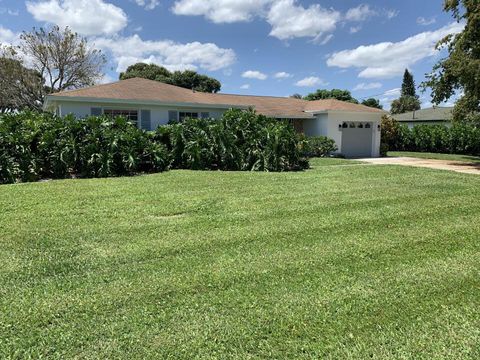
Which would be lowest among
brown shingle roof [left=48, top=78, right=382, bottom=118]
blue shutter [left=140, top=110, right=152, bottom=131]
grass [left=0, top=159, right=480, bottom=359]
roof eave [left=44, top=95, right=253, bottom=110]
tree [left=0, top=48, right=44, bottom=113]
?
grass [left=0, top=159, right=480, bottom=359]

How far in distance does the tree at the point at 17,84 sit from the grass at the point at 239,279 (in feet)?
92.5

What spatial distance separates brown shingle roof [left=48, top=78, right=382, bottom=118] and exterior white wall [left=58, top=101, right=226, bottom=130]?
41cm

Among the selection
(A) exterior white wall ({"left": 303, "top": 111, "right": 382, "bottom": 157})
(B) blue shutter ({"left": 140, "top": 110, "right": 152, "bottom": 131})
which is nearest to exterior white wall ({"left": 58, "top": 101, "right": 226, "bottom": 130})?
(B) blue shutter ({"left": 140, "top": 110, "right": 152, "bottom": 131})

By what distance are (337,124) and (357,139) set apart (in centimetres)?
171

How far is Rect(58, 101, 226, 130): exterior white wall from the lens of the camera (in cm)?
1714

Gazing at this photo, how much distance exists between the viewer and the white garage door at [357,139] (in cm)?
2345

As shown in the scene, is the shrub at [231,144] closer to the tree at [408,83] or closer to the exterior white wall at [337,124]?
the exterior white wall at [337,124]

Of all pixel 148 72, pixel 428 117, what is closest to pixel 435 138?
pixel 428 117

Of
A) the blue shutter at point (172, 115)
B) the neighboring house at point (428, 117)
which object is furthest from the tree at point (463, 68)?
the neighboring house at point (428, 117)

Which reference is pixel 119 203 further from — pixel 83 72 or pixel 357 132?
pixel 83 72

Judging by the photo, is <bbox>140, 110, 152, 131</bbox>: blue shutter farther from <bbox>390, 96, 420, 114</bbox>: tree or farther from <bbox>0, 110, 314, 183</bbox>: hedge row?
<bbox>390, 96, 420, 114</bbox>: tree

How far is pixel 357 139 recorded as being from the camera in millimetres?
23750

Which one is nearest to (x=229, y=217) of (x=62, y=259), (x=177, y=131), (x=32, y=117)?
(x=62, y=259)

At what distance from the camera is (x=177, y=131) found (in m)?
13.9
